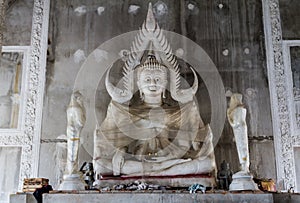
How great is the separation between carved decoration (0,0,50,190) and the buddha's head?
144 cm

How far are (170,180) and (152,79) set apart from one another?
1502mm

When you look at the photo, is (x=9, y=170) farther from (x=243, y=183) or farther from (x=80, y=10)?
(x=243, y=183)

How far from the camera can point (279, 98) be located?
632 cm

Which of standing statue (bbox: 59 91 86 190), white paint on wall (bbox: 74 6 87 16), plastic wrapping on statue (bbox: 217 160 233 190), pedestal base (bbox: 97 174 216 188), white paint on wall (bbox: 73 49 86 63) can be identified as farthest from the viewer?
white paint on wall (bbox: 74 6 87 16)

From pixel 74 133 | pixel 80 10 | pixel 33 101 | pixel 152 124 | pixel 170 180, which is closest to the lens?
pixel 74 133

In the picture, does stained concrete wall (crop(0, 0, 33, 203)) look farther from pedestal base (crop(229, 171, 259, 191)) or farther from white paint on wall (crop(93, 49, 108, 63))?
pedestal base (crop(229, 171, 259, 191))

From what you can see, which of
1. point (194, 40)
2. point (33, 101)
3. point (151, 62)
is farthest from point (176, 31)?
point (33, 101)

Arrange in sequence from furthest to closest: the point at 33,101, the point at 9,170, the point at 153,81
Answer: the point at 33,101, the point at 9,170, the point at 153,81

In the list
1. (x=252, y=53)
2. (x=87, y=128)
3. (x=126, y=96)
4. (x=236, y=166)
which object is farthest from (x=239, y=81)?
(x=87, y=128)

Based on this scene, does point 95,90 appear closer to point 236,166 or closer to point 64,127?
point 64,127

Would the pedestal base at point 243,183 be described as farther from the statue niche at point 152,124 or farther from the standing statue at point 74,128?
the standing statue at point 74,128

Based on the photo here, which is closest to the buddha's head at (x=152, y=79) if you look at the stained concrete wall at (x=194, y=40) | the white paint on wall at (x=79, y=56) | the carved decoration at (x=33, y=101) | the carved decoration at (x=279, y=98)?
the stained concrete wall at (x=194, y=40)

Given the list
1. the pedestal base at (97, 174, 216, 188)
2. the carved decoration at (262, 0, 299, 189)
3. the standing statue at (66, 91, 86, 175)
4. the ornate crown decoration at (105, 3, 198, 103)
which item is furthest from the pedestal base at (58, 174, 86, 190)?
the carved decoration at (262, 0, 299, 189)

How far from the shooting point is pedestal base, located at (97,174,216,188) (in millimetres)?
4887
